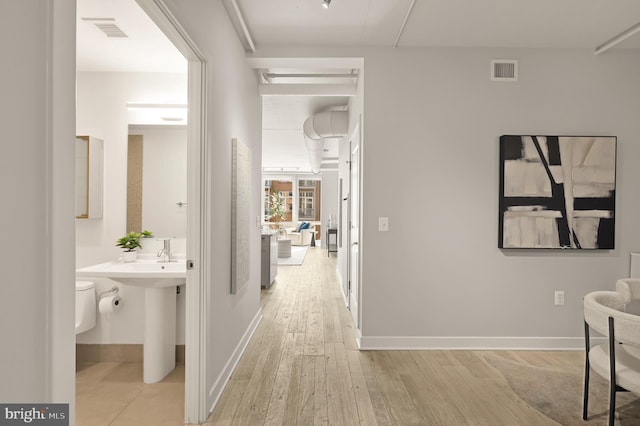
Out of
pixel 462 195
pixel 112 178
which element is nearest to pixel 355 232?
pixel 462 195

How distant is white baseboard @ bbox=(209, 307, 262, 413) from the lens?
2.28 m

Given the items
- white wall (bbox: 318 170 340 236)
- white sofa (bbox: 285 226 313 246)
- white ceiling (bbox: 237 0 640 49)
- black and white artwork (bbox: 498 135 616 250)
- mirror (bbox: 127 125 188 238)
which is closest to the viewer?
white ceiling (bbox: 237 0 640 49)

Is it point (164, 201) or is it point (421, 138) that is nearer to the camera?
point (164, 201)

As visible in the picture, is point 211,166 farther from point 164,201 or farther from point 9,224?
point 9,224

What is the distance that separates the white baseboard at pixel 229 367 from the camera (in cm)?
228

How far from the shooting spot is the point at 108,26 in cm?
238

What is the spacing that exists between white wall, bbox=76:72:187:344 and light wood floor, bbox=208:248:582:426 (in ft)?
2.87

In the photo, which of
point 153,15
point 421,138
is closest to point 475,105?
point 421,138

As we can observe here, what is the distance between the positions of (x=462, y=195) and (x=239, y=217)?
2022mm

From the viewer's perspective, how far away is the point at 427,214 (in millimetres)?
3275

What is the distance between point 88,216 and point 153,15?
6.41 ft

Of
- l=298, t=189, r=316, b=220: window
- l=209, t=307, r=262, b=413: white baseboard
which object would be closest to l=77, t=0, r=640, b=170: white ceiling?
l=209, t=307, r=262, b=413: white baseboard

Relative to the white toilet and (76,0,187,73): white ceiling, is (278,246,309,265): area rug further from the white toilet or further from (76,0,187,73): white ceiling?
(76,0,187,73): white ceiling

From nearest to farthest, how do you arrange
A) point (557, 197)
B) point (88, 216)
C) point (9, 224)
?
point (9, 224), point (88, 216), point (557, 197)
